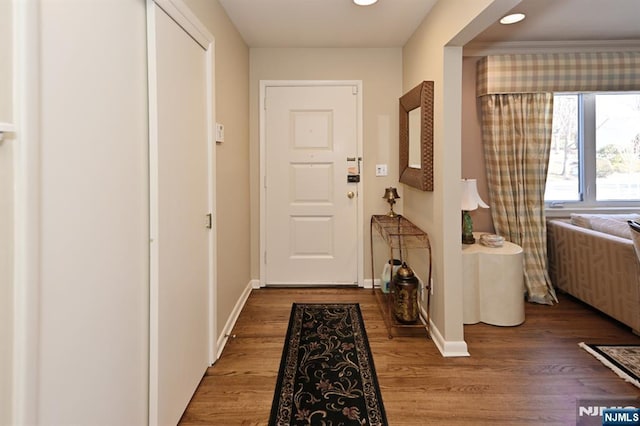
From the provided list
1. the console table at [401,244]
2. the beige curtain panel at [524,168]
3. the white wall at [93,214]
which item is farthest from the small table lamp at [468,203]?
the white wall at [93,214]

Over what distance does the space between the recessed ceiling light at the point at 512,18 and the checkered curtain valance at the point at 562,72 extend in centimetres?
41

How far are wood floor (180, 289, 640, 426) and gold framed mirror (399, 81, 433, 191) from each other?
1.15 metres

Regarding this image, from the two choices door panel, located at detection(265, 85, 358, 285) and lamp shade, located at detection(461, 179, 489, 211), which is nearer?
lamp shade, located at detection(461, 179, 489, 211)

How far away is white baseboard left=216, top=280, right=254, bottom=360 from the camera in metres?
2.46

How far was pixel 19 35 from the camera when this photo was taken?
855 mm

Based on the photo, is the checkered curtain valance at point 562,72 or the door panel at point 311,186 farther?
the door panel at point 311,186

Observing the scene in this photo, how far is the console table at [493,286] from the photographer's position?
2.78 metres

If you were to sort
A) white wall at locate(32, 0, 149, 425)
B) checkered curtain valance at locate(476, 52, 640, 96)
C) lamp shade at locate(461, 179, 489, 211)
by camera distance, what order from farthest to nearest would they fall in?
1. checkered curtain valance at locate(476, 52, 640, 96)
2. lamp shade at locate(461, 179, 489, 211)
3. white wall at locate(32, 0, 149, 425)

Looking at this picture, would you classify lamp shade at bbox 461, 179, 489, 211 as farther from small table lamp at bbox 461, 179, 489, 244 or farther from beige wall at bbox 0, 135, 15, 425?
beige wall at bbox 0, 135, 15, 425

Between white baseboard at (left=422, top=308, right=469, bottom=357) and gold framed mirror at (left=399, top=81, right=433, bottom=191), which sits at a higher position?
gold framed mirror at (left=399, top=81, right=433, bottom=191)

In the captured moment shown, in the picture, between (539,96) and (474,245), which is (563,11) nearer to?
(539,96)

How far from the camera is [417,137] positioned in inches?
112

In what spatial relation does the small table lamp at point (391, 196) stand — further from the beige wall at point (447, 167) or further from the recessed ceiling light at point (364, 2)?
→ the recessed ceiling light at point (364, 2)

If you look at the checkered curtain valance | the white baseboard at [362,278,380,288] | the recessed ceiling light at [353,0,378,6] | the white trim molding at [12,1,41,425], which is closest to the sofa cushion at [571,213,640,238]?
the checkered curtain valance
